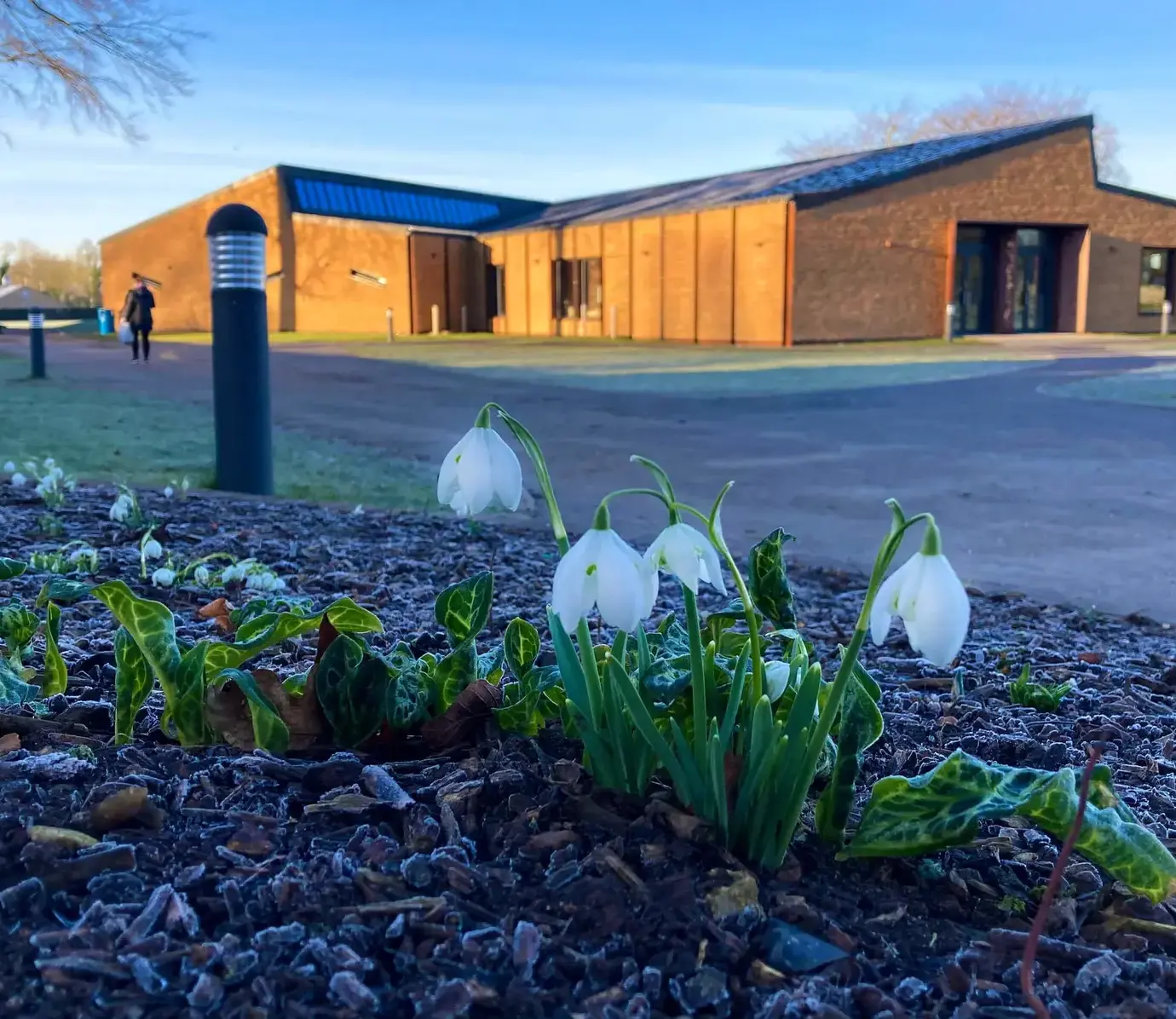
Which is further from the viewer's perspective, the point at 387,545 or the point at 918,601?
the point at 387,545

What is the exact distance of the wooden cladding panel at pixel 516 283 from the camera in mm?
38812

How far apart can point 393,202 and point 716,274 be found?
1529 centimetres

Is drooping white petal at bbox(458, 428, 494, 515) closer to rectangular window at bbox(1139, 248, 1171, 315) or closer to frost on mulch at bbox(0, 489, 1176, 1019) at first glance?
frost on mulch at bbox(0, 489, 1176, 1019)

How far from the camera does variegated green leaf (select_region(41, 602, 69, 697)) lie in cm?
247

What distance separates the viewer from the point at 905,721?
9.38 ft

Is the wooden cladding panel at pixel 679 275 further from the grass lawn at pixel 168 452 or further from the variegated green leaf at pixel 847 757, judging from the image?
the variegated green leaf at pixel 847 757

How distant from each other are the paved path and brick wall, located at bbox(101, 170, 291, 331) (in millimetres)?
22565

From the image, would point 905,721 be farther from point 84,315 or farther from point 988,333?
point 84,315

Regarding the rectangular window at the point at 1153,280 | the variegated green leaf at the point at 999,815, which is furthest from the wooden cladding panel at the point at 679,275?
the variegated green leaf at the point at 999,815

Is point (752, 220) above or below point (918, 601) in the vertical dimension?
above

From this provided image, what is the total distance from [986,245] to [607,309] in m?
10.5

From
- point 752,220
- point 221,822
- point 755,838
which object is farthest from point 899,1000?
point 752,220

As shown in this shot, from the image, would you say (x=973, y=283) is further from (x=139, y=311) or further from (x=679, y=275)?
(x=139, y=311)

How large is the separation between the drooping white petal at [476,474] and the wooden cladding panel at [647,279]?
1253 inches
